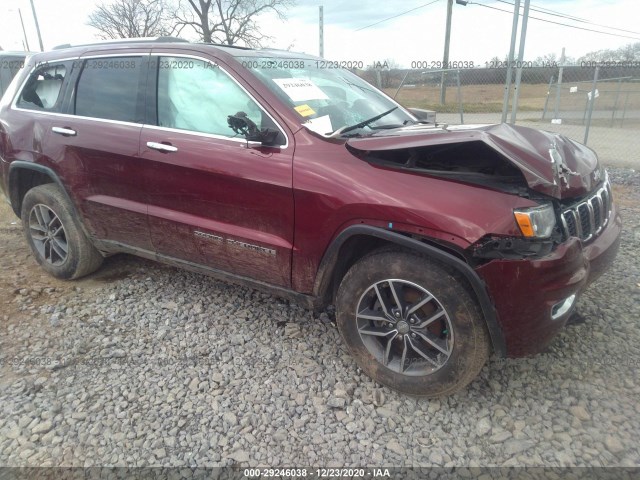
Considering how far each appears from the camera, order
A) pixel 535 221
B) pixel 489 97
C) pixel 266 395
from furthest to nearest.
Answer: pixel 489 97 → pixel 266 395 → pixel 535 221

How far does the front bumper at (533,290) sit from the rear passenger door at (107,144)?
2408mm

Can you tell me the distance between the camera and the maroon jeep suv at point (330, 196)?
2125 mm

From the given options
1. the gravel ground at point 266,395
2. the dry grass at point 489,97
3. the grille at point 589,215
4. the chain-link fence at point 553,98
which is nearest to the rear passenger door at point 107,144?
the gravel ground at point 266,395

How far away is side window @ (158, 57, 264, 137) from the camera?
2802 mm

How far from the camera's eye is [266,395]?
8.29 feet

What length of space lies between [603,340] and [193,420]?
2.60m

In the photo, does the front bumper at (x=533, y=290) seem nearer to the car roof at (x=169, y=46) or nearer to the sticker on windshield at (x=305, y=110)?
the sticker on windshield at (x=305, y=110)

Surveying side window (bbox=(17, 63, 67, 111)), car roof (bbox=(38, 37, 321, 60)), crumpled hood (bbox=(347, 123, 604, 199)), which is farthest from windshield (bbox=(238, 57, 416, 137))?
side window (bbox=(17, 63, 67, 111))

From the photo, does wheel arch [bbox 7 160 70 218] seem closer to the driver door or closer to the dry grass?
the driver door

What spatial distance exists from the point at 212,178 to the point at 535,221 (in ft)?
6.09

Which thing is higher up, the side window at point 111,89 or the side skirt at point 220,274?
the side window at point 111,89

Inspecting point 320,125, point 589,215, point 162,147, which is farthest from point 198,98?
point 589,215

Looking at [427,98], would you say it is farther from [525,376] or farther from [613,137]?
[525,376]

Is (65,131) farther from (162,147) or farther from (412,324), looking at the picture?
(412,324)
